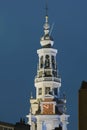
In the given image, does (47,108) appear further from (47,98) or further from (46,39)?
(46,39)

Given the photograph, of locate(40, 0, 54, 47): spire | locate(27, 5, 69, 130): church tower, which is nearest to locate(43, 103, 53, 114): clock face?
locate(27, 5, 69, 130): church tower

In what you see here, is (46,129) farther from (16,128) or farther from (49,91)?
(16,128)

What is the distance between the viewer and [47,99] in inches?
7023

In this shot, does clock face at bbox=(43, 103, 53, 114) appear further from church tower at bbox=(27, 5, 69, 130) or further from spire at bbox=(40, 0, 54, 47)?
spire at bbox=(40, 0, 54, 47)

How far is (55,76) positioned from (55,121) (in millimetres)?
12705

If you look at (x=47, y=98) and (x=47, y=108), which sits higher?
(x=47, y=98)

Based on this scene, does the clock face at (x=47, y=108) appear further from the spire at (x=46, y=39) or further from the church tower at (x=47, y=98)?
the spire at (x=46, y=39)

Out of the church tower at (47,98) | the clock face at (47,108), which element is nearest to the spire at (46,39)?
the church tower at (47,98)

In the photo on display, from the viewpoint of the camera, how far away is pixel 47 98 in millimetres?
178000

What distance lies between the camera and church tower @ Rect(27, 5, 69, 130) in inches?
6885

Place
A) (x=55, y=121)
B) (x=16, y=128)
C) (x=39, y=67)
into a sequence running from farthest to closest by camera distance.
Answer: (x=39, y=67) → (x=55, y=121) → (x=16, y=128)

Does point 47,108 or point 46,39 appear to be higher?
point 46,39

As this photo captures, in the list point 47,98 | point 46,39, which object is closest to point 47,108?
point 47,98

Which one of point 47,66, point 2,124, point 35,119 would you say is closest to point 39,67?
point 47,66
